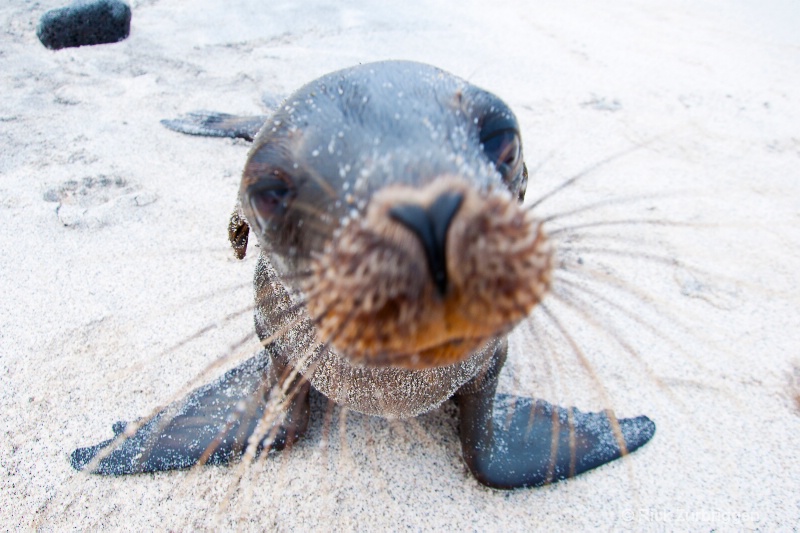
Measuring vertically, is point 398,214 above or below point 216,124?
above

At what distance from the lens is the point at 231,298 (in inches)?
120

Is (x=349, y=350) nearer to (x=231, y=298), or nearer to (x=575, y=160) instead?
(x=231, y=298)

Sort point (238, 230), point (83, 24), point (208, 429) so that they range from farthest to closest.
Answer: point (83, 24), point (208, 429), point (238, 230)

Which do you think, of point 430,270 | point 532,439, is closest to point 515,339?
point 532,439

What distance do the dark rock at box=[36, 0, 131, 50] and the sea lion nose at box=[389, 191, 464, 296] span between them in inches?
229

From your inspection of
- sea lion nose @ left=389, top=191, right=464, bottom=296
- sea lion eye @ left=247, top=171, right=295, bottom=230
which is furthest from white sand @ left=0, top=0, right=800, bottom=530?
sea lion eye @ left=247, top=171, right=295, bottom=230

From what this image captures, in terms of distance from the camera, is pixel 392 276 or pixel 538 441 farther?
pixel 538 441

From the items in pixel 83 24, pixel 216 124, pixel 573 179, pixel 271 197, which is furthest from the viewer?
pixel 83 24

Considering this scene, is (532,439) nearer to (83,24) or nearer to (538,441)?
(538,441)

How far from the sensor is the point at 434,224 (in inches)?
40.9

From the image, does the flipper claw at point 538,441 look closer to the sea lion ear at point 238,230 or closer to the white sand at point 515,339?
the white sand at point 515,339

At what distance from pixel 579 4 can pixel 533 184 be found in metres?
4.30

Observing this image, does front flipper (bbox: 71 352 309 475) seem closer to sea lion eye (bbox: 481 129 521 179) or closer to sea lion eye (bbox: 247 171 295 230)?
sea lion eye (bbox: 247 171 295 230)

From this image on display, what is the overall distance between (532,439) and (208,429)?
4.15ft
